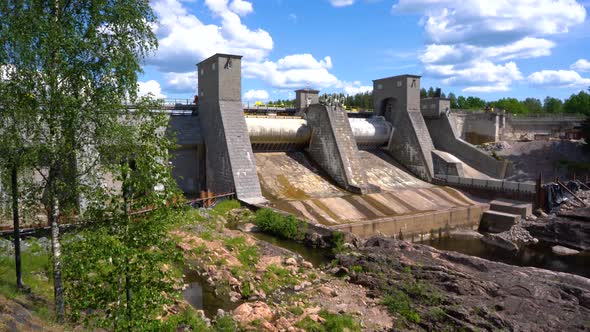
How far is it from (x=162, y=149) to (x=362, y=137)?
24.9 metres

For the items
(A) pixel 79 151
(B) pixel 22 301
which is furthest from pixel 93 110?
(B) pixel 22 301

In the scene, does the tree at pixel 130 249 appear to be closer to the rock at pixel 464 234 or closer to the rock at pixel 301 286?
the rock at pixel 301 286

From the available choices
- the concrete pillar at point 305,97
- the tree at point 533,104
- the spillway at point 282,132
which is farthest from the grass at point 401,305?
the tree at point 533,104

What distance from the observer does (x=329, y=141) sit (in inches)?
1040

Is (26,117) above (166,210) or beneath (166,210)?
above

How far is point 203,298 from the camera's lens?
11773 mm

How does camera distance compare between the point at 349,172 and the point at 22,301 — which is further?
the point at 349,172

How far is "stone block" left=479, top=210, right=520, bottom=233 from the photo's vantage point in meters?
23.2

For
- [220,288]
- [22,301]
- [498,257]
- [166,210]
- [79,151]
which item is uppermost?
[79,151]

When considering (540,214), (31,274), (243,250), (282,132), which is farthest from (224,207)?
(540,214)

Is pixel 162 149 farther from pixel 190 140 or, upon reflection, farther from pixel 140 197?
pixel 190 140

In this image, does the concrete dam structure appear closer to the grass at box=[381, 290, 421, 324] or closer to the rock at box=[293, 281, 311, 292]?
the rock at box=[293, 281, 311, 292]

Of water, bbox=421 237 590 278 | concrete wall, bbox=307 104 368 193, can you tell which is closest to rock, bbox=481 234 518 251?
water, bbox=421 237 590 278

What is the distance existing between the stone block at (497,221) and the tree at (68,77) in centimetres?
2197
